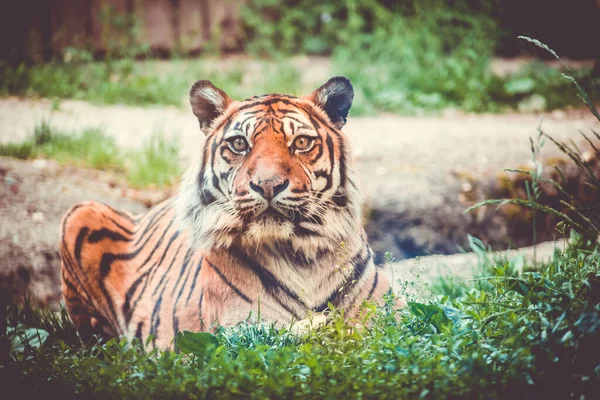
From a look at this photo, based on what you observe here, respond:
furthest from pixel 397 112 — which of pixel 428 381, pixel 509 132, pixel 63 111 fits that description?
pixel 428 381

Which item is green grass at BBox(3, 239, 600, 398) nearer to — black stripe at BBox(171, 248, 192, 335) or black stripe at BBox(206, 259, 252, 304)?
black stripe at BBox(206, 259, 252, 304)

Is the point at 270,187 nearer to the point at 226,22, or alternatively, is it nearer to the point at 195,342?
the point at 195,342

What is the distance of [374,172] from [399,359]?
3.48 meters

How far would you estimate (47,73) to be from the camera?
7.75m

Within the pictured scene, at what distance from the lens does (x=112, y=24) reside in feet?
30.1

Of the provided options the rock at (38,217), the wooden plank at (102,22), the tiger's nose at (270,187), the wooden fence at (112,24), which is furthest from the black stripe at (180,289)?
the wooden plank at (102,22)

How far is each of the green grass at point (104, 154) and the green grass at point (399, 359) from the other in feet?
8.55

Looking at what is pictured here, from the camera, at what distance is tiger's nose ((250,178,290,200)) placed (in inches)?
100

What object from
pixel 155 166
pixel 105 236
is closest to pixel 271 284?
pixel 105 236

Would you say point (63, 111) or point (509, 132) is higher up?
point (63, 111)

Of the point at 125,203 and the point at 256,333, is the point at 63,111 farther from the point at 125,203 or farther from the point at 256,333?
the point at 256,333

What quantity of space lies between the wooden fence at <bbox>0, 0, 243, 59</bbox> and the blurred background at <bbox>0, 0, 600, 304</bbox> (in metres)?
0.02

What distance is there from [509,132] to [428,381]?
538 cm

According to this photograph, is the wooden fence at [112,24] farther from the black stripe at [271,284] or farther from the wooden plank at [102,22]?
the black stripe at [271,284]
